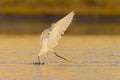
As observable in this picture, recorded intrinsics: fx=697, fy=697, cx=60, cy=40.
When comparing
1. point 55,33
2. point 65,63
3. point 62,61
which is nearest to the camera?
point 55,33

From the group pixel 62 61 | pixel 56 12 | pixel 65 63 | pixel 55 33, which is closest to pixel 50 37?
pixel 55 33

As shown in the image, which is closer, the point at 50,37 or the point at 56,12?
the point at 50,37

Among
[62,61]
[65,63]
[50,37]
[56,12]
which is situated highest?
[56,12]

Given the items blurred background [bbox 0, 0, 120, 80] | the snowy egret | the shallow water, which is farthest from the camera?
the snowy egret

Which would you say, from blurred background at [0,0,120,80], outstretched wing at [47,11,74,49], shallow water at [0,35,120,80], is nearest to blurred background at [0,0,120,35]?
blurred background at [0,0,120,80]

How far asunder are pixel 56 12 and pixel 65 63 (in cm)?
2568

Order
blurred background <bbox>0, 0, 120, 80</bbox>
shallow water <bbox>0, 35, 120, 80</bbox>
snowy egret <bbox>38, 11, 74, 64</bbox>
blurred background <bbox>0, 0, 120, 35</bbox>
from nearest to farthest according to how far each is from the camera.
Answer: shallow water <bbox>0, 35, 120, 80</bbox> < blurred background <bbox>0, 0, 120, 80</bbox> < snowy egret <bbox>38, 11, 74, 64</bbox> < blurred background <bbox>0, 0, 120, 35</bbox>

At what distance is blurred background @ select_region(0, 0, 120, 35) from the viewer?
3956 centimetres

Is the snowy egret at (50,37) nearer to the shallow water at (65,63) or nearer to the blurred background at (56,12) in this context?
the shallow water at (65,63)

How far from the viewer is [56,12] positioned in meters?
43.3

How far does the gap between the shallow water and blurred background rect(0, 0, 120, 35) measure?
14813mm

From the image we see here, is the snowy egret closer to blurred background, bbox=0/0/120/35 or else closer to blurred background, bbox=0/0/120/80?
blurred background, bbox=0/0/120/80

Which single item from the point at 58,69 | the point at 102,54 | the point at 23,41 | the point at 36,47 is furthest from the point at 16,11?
the point at 58,69

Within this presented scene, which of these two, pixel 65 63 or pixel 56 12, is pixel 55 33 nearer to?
pixel 65 63
